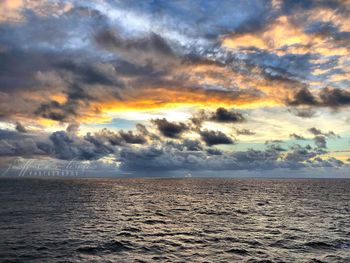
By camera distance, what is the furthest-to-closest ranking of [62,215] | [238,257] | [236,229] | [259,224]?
[62,215]
[259,224]
[236,229]
[238,257]

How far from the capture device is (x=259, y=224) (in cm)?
5569

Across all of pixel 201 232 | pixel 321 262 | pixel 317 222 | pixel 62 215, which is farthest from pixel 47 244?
pixel 317 222

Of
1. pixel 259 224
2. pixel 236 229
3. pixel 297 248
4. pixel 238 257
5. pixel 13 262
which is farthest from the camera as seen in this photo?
pixel 259 224

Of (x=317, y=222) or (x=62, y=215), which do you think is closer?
(x=317, y=222)

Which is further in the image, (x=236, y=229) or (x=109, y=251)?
(x=236, y=229)

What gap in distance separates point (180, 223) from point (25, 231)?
86.5ft

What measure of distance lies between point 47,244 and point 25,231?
10.1 m

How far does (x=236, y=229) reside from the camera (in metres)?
50.5

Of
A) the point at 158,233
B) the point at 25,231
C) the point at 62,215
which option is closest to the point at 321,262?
the point at 158,233

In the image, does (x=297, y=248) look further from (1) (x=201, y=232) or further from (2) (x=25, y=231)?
(2) (x=25, y=231)

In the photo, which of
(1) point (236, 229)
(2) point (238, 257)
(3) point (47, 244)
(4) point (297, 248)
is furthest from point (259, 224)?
(3) point (47, 244)

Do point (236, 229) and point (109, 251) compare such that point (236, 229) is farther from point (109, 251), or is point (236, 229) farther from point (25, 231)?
point (25, 231)

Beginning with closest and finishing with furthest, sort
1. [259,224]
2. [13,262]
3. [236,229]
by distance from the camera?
1. [13,262]
2. [236,229]
3. [259,224]

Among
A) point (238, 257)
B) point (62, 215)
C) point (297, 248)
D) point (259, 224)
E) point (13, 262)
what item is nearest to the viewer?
point (13, 262)
